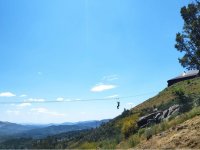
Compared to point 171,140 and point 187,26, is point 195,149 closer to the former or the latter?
point 171,140

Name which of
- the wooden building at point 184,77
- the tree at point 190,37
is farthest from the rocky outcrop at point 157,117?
the wooden building at point 184,77

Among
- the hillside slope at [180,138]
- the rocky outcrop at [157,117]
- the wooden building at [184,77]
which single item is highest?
the wooden building at [184,77]

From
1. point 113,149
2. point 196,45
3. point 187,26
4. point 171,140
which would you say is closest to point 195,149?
point 171,140

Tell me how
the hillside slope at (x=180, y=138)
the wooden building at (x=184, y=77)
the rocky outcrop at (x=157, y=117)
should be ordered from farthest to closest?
the wooden building at (x=184, y=77) → the rocky outcrop at (x=157, y=117) → the hillside slope at (x=180, y=138)

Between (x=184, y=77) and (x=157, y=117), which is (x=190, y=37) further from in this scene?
(x=184, y=77)

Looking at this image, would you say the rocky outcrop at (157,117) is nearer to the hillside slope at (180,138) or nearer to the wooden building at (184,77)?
the hillside slope at (180,138)

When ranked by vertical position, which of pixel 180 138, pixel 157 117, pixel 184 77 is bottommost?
pixel 180 138

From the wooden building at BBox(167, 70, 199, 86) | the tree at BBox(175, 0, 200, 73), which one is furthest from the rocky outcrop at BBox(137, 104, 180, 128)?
the wooden building at BBox(167, 70, 199, 86)

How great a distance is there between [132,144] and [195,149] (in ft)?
28.3

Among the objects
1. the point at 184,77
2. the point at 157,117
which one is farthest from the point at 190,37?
the point at 184,77

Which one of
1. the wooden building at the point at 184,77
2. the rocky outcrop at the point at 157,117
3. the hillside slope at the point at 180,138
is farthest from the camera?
the wooden building at the point at 184,77

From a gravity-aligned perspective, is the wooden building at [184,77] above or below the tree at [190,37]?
above

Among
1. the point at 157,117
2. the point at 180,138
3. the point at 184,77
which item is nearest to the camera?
the point at 180,138

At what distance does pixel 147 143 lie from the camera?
78.1 ft
